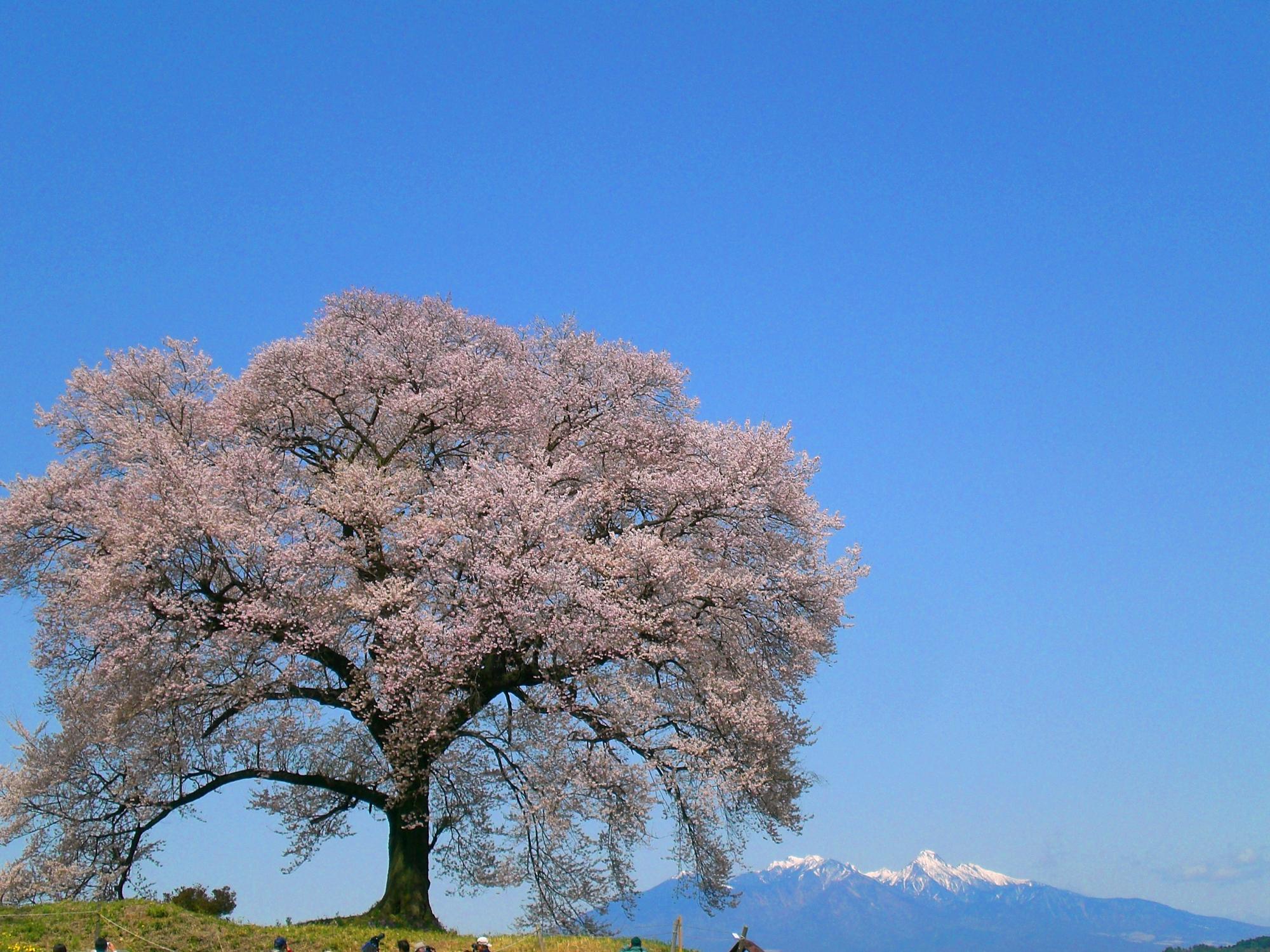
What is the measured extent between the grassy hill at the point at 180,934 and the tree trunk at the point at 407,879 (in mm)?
1675

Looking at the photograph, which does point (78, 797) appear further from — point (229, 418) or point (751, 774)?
point (751, 774)

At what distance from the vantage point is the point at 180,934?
2264 centimetres

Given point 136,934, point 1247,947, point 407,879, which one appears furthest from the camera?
point 1247,947

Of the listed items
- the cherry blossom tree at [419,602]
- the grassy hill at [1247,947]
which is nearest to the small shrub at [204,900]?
the cherry blossom tree at [419,602]

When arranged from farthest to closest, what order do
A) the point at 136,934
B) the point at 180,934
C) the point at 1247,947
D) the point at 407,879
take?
the point at 1247,947
the point at 407,879
the point at 180,934
the point at 136,934

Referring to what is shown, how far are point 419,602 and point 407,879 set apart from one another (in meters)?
6.98

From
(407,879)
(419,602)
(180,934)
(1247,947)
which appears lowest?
(1247,947)

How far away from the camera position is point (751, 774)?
89.5ft

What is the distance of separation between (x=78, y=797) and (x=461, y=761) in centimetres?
1007

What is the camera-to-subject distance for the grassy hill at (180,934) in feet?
72.6

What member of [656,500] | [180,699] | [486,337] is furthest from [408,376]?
[180,699]

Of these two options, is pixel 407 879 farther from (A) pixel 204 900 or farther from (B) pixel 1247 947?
(B) pixel 1247 947

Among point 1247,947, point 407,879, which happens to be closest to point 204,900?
point 407,879

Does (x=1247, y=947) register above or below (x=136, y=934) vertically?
below
